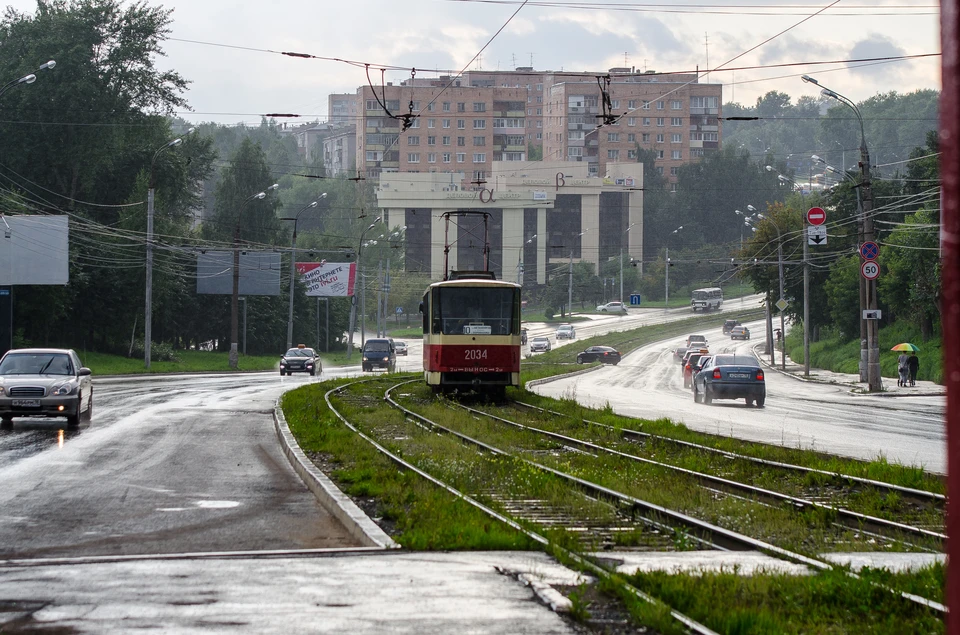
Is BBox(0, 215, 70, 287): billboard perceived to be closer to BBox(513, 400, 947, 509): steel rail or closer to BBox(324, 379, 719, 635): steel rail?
BBox(513, 400, 947, 509): steel rail

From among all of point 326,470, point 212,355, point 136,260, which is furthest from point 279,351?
point 326,470

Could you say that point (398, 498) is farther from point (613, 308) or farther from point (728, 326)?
point (613, 308)

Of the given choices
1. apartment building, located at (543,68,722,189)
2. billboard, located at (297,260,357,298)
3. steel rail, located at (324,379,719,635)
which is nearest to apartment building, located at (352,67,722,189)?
apartment building, located at (543,68,722,189)

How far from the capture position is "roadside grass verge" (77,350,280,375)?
57969 mm

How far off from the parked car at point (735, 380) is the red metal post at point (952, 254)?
32075mm

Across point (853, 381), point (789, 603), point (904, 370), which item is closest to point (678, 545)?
point (789, 603)

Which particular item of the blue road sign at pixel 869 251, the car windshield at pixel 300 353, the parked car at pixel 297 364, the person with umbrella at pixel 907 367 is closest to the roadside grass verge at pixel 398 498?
the blue road sign at pixel 869 251

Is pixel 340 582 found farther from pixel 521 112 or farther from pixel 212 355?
pixel 521 112

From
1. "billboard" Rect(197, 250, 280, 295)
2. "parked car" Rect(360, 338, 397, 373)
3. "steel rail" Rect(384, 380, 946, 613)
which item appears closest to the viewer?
"steel rail" Rect(384, 380, 946, 613)

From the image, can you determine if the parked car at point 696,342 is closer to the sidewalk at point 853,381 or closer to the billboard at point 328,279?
the sidewalk at point 853,381

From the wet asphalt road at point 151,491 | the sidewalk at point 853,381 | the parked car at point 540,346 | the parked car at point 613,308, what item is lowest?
the wet asphalt road at point 151,491

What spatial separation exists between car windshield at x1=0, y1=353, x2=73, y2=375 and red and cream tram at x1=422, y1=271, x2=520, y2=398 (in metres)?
9.95

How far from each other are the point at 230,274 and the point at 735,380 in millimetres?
46137

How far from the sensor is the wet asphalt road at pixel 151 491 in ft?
31.1
